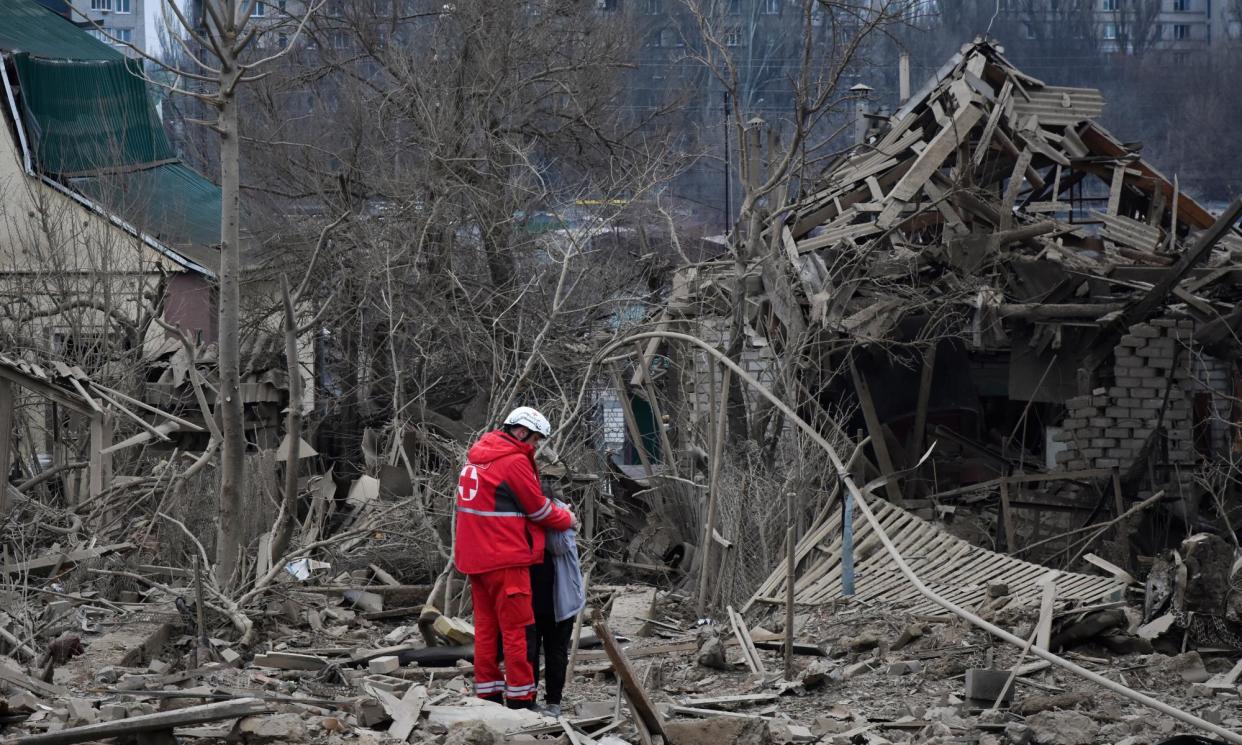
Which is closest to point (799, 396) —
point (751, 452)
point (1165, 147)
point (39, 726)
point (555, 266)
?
point (751, 452)

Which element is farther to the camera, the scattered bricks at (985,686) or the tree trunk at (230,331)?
the tree trunk at (230,331)

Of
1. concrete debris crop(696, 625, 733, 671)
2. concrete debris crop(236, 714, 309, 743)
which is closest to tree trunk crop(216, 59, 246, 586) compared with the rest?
concrete debris crop(696, 625, 733, 671)

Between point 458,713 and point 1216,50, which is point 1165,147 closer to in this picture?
point 1216,50

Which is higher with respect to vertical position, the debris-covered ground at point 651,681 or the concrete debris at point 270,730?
the concrete debris at point 270,730

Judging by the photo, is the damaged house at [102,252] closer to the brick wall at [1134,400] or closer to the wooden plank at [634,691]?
the wooden plank at [634,691]

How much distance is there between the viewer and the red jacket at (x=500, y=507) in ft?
24.2

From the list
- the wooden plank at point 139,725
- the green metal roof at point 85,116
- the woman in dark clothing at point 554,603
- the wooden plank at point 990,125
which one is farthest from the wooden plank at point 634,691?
the green metal roof at point 85,116

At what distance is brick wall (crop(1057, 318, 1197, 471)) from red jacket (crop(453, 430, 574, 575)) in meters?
9.18

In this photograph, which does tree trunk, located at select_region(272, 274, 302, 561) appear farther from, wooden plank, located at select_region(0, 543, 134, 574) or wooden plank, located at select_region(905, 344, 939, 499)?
wooden plank, located at select_region(905, 344, 939, 499)

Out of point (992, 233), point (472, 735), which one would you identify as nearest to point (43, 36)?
point (992, 233)

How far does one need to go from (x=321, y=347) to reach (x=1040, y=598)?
1460 cm

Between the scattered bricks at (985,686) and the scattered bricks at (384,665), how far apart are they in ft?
12.4

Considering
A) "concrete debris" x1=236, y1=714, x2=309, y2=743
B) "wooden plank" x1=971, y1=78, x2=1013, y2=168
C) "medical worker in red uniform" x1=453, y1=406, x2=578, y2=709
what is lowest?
"concrete debris" x1=236, y1=714, x2=309, y2=743

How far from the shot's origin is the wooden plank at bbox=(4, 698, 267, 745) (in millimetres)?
6137
